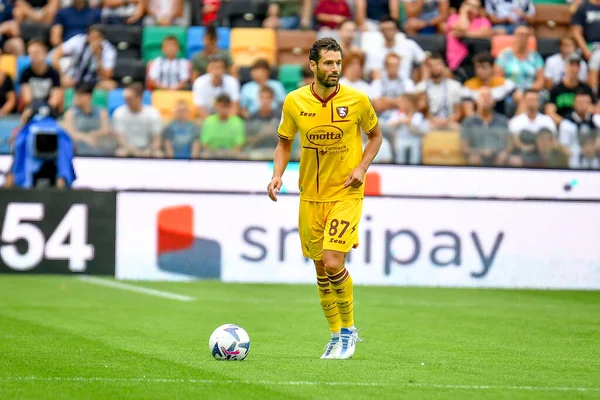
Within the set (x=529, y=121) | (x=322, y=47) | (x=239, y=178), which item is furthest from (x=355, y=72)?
(x=322, y=47)

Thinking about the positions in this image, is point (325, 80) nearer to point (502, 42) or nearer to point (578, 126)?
point (578, 126)

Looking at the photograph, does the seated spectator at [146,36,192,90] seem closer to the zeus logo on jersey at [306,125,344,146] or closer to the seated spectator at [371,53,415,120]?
the seated spectator at [371,53,415,120]

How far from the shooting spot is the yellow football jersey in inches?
353

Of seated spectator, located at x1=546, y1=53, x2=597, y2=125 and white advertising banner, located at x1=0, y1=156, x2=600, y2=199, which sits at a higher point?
seated spectator, located at x1=546, y1=53, x2=597, y2=125

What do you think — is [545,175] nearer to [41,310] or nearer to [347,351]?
[41,310]

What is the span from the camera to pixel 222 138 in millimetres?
17516

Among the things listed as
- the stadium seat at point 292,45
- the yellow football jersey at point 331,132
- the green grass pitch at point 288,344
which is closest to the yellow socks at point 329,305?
the green grass pitch at point 288,344

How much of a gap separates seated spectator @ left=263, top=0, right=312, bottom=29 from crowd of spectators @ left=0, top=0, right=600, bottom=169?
0.03 metres

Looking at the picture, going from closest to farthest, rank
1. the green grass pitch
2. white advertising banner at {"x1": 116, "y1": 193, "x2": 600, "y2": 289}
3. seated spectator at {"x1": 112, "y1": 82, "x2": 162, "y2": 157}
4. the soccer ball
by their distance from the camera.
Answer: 1. the green grass pitch
2. the soccer ball
3. white advertising banner at {"x1": 116, "y1": 193, "x2": 600, "y2": 289}
4. seated spectator at {"x1": 112, "y1": 82, "x2": 162, "y2": 157}

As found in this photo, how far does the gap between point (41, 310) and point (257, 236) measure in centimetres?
472

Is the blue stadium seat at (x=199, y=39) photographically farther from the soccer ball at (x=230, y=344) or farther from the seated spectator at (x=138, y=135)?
the soccer ball at (x=230, y=344)

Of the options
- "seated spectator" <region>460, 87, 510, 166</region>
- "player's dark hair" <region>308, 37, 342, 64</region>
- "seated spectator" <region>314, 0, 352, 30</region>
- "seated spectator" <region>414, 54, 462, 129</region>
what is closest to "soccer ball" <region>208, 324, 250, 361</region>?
"player's dark hair" <region>308, 37, 342, 64</region>

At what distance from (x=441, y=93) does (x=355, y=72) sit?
144 cm

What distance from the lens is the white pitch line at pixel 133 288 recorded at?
1460cm
